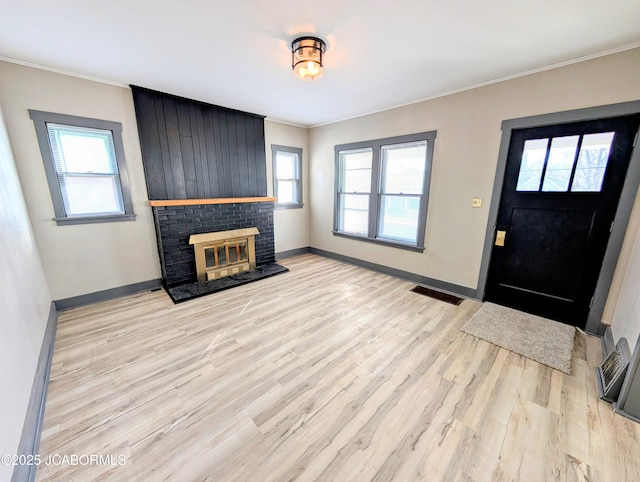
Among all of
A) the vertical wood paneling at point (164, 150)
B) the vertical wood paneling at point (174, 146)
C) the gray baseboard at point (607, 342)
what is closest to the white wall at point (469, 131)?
the gray baseboard at point (607, 342)

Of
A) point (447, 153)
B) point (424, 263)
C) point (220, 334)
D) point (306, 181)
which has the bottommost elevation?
point (220, 334)

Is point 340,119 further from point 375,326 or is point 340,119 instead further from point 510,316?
point 510,316

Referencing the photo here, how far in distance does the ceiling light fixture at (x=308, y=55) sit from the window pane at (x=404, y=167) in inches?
77.9

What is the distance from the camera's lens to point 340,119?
4.30 meters

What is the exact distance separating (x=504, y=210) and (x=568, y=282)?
3.17 feet

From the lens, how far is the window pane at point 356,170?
165 inches

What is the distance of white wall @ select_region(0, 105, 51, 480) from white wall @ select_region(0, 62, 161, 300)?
0.17m

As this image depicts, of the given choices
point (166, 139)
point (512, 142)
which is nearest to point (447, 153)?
point (512, 142)

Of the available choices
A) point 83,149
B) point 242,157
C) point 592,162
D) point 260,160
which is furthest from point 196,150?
point 592,162

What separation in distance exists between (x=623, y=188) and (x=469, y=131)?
1468mm

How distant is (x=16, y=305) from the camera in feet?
5.43

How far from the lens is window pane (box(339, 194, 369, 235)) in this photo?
4.39m

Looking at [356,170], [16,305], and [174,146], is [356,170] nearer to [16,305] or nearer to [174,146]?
[174,146]

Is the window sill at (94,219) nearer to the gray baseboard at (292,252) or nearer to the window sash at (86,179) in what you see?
the window sash at (86,179)
